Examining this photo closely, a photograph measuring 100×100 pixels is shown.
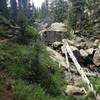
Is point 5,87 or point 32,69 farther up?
point 32,69

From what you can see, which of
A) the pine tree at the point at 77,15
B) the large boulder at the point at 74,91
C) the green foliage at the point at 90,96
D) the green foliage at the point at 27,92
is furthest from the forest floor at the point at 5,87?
the pine tree at the point at 77,15

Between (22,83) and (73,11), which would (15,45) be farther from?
(73,11)

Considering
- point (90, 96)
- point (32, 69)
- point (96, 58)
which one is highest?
point (32, 69)

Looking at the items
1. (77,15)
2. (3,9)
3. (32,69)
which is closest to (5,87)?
(32,69)

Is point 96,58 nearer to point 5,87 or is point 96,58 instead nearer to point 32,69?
point 32,69

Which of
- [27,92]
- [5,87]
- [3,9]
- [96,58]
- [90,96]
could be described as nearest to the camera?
[27,92]

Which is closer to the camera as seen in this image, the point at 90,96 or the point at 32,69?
the point at 90,96

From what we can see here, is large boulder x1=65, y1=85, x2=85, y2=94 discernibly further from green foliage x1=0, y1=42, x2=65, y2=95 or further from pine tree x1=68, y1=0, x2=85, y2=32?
pine tree x1=68, y1=0, x2=85, y2=32

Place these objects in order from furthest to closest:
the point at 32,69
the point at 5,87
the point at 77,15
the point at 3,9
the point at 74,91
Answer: the point at 77,15
the point at 3,9
the point at 32,69
the point at 74,91
the point at 5,87

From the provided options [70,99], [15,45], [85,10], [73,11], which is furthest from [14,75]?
[85,10]

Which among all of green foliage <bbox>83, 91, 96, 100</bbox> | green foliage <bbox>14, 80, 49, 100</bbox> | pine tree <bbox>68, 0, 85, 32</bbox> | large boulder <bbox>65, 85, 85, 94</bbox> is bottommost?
pine tree <bbox>68, 0, 85, 32</bbox>

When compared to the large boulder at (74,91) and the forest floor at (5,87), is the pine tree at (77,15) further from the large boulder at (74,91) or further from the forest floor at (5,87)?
the forest floor at (5,87)

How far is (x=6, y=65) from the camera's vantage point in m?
12.9

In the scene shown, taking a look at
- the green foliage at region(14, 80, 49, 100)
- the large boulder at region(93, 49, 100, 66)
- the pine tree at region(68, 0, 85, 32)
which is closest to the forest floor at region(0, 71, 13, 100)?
the green foliage at region(14, 80, 49, 100)
